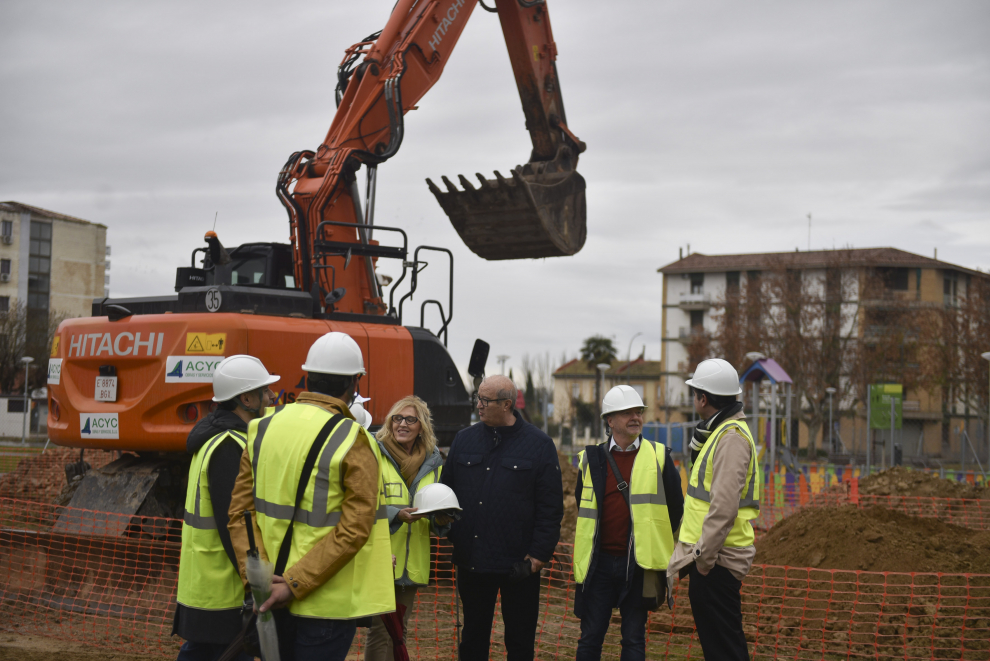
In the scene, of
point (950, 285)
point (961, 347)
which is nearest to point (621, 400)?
point (961, 347)

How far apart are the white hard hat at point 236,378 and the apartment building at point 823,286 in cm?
3966

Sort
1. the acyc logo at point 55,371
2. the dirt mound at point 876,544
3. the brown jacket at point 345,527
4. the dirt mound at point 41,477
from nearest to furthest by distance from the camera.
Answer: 1. the brown jacket at point 345,527
2. the acyc logo at point 55,371
3. the dirt mound at point 876,544
4. the dirt mound at point 41,477

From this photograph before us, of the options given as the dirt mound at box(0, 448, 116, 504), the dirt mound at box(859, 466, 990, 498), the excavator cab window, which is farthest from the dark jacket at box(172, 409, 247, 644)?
the dirt mound at box(859, 466, 990, 498)

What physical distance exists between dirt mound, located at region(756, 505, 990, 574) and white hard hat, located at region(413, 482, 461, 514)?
5622mm

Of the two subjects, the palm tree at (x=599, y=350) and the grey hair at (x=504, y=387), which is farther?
the palm tree at (x=599, y=350)

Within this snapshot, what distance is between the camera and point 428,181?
11.1 meters

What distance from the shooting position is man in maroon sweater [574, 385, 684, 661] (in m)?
5.40

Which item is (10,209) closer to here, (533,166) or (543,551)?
(533,166)

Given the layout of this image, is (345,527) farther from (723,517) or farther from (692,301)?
(692,301)

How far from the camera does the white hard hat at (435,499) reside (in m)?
5.10

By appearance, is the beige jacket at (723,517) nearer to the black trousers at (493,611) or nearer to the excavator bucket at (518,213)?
the black trousers at (493,611)

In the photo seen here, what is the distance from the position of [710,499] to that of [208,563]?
8.28 feet

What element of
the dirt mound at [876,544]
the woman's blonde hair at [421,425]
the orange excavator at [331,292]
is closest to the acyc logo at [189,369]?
the orange excavator at [331,292]

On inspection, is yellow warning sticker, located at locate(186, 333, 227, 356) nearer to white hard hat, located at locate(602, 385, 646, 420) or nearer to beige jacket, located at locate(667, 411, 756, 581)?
white hard hat, located at locate(602, 385, 646, 420)
